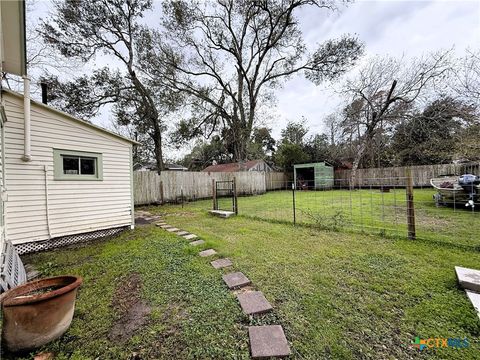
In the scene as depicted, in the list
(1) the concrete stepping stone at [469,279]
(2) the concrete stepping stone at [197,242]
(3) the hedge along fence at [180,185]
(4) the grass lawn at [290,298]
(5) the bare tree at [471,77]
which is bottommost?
(4) the grass lawn at [290,298]

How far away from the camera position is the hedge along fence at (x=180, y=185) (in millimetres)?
8898

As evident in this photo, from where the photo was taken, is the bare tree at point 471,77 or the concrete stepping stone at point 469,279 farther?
the bare tree at point 471,77

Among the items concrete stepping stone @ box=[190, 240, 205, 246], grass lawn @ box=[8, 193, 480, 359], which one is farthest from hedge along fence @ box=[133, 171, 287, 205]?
concrete stepping stone @ box=[190, 240, 205, 246]

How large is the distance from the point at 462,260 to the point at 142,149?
2011 cm

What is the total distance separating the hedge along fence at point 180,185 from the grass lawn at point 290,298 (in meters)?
5.30

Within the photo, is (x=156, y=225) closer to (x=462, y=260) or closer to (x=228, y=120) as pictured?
(x=462, y=260)

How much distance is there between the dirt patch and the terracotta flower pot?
0.41 meters

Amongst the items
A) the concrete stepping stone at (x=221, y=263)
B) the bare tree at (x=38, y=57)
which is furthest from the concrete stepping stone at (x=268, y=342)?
the bare tree at (x=38, y=57)

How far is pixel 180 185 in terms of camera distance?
10.2 metres

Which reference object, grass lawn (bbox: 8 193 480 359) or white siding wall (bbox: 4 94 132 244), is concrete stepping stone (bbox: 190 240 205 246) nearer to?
grass lawn (bbox: 8 193 480 359)

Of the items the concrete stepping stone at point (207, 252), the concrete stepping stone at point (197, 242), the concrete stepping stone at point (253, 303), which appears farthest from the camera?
the concrete stepping stone at point (197, 242)

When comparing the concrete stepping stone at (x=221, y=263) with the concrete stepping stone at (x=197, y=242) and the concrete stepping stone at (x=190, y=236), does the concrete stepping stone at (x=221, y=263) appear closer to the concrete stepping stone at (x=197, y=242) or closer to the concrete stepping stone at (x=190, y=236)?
the concrete stepping stone at (x=197, y=242)

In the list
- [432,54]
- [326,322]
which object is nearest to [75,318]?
[326,322]

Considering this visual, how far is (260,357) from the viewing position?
137 centimetres
